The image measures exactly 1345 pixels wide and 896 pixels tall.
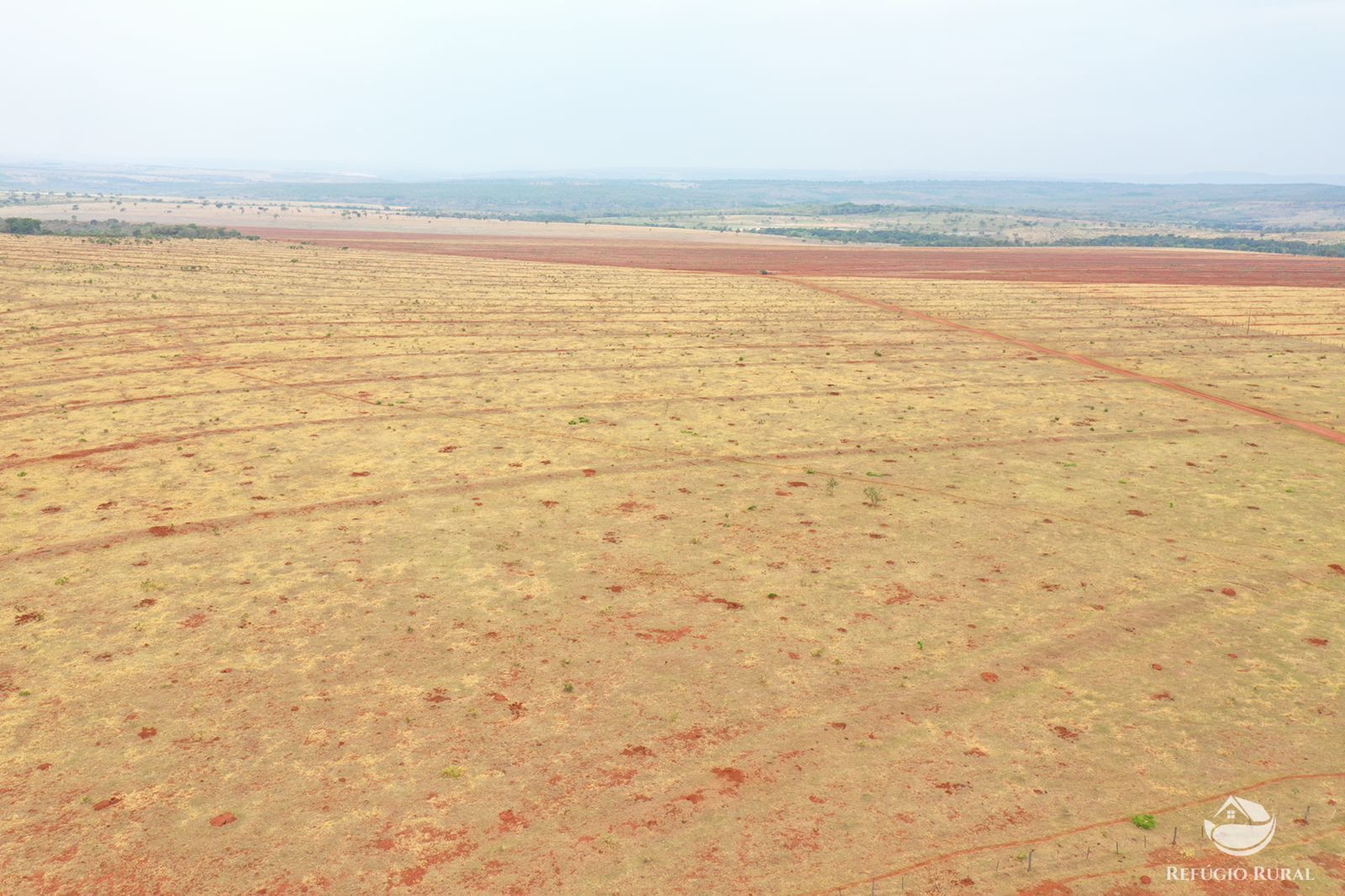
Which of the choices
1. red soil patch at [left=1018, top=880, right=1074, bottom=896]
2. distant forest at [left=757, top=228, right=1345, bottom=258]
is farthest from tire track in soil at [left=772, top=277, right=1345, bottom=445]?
distant forest at [left=757, top=228, right=1345, bottom=258]

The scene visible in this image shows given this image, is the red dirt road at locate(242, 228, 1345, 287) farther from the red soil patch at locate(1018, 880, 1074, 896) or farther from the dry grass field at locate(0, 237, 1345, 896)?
the red soil patch at locate(1018, 880, 1074, 896)

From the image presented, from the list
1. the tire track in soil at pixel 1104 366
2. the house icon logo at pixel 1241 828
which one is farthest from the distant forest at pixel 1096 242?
the house icon logo at pixel 1241 828

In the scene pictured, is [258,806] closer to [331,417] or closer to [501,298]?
[331,417]

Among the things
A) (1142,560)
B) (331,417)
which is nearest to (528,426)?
(331,417)

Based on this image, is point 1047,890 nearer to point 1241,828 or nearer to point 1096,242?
point 1241,828

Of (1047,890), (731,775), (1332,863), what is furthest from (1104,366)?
(1047,890)

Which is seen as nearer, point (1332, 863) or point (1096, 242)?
point (1332, 863)
